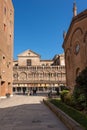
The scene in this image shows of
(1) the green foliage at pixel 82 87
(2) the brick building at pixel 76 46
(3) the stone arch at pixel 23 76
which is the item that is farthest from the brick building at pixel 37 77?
(1) the green foliage at pixel 82 87

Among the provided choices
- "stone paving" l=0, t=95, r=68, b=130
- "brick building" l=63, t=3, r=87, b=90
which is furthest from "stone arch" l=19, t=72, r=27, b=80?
"stone paving" l=0, t=95, r=68, b=130

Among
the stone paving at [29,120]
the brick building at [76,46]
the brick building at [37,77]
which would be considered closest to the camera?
the stone paving at [29,120]

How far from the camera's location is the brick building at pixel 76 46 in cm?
2384

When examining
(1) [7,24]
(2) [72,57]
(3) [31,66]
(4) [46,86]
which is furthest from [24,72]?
(2) [72,57]

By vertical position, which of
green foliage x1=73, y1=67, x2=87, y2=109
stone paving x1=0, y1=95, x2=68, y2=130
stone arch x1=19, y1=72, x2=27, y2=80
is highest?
stone arch x1=19, y1=72, x2=27, y2=80

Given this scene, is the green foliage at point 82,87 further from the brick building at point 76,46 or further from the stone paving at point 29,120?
the brick building at point 76,46

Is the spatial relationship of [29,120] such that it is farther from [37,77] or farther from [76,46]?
[37,77]

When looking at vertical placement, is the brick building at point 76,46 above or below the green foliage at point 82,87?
above

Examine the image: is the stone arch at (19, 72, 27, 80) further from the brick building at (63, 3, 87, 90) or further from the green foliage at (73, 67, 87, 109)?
the green foliage at (73, 67, 87, 109)

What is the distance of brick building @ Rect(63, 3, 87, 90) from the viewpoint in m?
23.8

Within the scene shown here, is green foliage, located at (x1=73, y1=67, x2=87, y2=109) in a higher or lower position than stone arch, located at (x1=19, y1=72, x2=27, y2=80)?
lower

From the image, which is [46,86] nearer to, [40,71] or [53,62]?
[40,71]

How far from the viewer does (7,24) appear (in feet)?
115

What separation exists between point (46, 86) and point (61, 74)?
7.03 m
